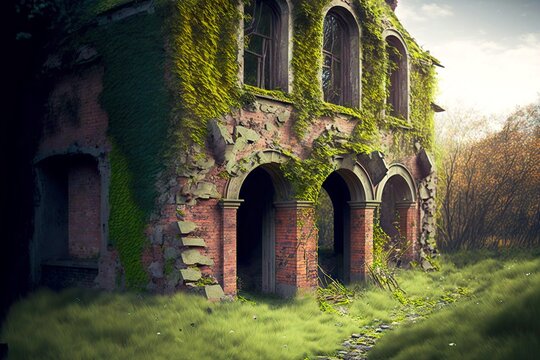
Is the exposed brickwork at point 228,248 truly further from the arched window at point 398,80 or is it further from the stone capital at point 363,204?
the arched window at point 398,80

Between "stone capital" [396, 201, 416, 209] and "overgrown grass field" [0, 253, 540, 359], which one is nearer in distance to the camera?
"overgrown grass field" [0, 253, 540, 359]

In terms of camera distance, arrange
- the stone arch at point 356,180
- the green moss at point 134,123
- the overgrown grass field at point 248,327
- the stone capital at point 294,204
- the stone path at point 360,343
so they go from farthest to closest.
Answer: the stone arch at point 356,180 → the stone capital at point 294,204 → the green moss at point 134,123 → the stone path at point 360,343 → the overgrown grass field at point 248,327

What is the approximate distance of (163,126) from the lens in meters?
9.22

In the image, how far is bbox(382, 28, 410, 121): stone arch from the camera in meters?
15.2

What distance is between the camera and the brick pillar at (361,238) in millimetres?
12977

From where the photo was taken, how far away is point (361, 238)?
1305 cm

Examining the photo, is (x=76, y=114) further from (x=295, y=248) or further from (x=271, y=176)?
(x=295, y=248)

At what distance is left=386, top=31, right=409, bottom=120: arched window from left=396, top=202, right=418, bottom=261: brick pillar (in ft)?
8.55

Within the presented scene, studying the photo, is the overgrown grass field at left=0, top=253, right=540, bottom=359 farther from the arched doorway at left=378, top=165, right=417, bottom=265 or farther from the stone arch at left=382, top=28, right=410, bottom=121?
the stone arch at left=382, top=28, right=410, bottom=121

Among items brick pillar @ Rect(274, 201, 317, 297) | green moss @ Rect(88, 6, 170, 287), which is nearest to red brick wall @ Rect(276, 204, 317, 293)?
brick pillar @ Rect(274, 201, 317, 297)

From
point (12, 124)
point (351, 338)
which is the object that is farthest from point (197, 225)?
point (12, 124)

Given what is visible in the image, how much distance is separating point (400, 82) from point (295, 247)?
23.0 feet

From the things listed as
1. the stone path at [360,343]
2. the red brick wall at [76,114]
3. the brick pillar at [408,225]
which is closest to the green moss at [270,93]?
the red brick wall at [76,114]

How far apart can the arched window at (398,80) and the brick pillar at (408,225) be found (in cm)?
261
